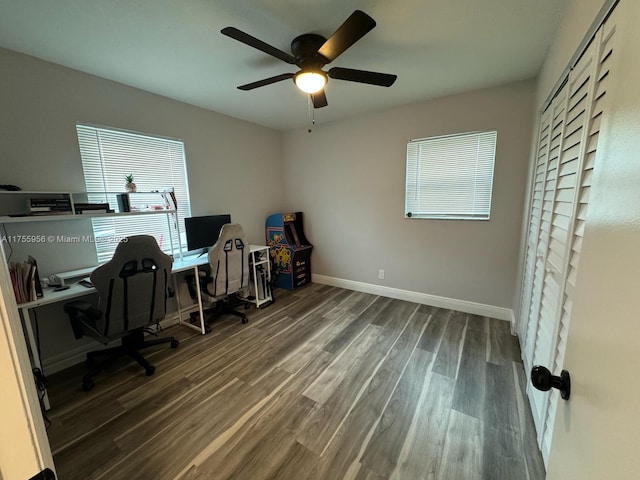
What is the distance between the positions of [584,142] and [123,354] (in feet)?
11.1

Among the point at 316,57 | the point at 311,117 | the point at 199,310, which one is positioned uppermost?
the point at 311,117

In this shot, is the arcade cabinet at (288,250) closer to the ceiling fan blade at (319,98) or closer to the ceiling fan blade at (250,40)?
the ceiling fan blade at (319,98)

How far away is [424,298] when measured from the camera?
3.36m

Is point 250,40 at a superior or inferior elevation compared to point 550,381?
superior

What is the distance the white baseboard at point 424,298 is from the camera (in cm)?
292

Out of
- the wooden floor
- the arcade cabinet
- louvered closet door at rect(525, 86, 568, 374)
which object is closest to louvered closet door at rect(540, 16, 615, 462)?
louvered closet door at rect(525, 86, 568, 374)

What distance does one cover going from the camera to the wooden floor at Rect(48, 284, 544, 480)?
139cm

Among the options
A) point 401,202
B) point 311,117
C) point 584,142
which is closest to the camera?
point 584,142

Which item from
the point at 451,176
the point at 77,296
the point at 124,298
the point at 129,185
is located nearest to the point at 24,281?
the point at 77,296

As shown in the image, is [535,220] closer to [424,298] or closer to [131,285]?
[424,298]

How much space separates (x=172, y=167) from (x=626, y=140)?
3463 millimetres

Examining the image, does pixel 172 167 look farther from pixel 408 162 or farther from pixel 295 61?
pixel 408 162

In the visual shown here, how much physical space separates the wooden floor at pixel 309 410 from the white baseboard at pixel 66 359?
0.28 feet

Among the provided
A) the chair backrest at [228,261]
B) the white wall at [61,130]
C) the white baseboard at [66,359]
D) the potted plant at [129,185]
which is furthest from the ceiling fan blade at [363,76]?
the white baseboard at [66,359]
